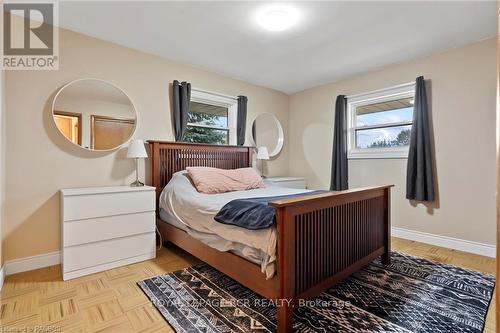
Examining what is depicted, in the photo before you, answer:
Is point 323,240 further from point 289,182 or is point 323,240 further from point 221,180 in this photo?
point 289,182

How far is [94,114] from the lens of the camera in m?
2.68

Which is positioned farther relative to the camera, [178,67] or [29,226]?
[178,67]

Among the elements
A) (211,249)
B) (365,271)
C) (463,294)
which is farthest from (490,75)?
(211,249)

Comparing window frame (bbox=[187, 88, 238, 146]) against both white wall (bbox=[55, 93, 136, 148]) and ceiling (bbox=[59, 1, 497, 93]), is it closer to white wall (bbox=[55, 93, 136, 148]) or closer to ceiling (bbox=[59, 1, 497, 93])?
ceiling (bbox=[59, 1, 497, 93])

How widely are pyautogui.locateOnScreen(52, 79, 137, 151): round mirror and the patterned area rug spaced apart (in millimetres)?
1652

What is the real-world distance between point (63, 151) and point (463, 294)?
3816 mm

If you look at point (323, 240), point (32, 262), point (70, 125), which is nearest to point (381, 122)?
point (323, 240)

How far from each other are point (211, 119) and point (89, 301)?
2709 millimetres

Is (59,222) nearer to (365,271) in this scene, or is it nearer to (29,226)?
(29,226)

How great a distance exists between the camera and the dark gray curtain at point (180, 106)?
3.22m

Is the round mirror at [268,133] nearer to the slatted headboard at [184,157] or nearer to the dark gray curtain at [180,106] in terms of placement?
the slatted headboard at [184,157]

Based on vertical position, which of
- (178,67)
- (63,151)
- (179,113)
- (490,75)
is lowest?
(63,151)

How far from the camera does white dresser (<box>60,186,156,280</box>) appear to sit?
2.16 metres

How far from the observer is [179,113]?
326 centimetres
